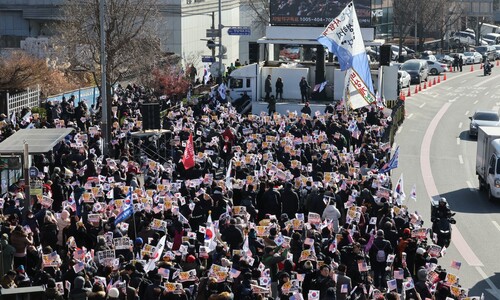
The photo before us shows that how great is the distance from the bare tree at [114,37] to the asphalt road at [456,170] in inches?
434

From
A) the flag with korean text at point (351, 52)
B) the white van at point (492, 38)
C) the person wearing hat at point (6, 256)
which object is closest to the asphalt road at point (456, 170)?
the flag with korean text at point (351, 52)

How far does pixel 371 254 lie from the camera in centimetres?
2061

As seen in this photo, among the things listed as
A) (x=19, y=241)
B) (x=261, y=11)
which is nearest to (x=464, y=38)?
(x=261, y=11)

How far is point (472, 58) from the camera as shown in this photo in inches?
3194

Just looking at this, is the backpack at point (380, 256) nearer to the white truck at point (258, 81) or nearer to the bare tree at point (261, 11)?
the white truck at point (258, 81)

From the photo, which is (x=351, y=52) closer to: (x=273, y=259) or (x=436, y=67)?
(x=273, y=259)

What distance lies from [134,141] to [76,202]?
10.3 meters

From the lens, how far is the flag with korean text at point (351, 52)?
3119 cm

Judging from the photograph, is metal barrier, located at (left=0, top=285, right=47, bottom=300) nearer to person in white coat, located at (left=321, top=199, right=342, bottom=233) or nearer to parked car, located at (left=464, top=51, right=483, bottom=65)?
person in white coat, located at (left=321, top=199, right=342, bottom=233)

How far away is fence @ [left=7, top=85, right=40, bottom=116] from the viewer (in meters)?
41.2

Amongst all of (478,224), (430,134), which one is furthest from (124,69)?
(478,224)

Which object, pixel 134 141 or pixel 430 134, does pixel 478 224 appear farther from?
pixel 430 134

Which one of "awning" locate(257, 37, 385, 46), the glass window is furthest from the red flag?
"awning" locate(257, 37, 385, 46)

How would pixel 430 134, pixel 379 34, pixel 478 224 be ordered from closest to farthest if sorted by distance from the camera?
pixel 478 224 < pixel 430 134 < pixel 379 34
